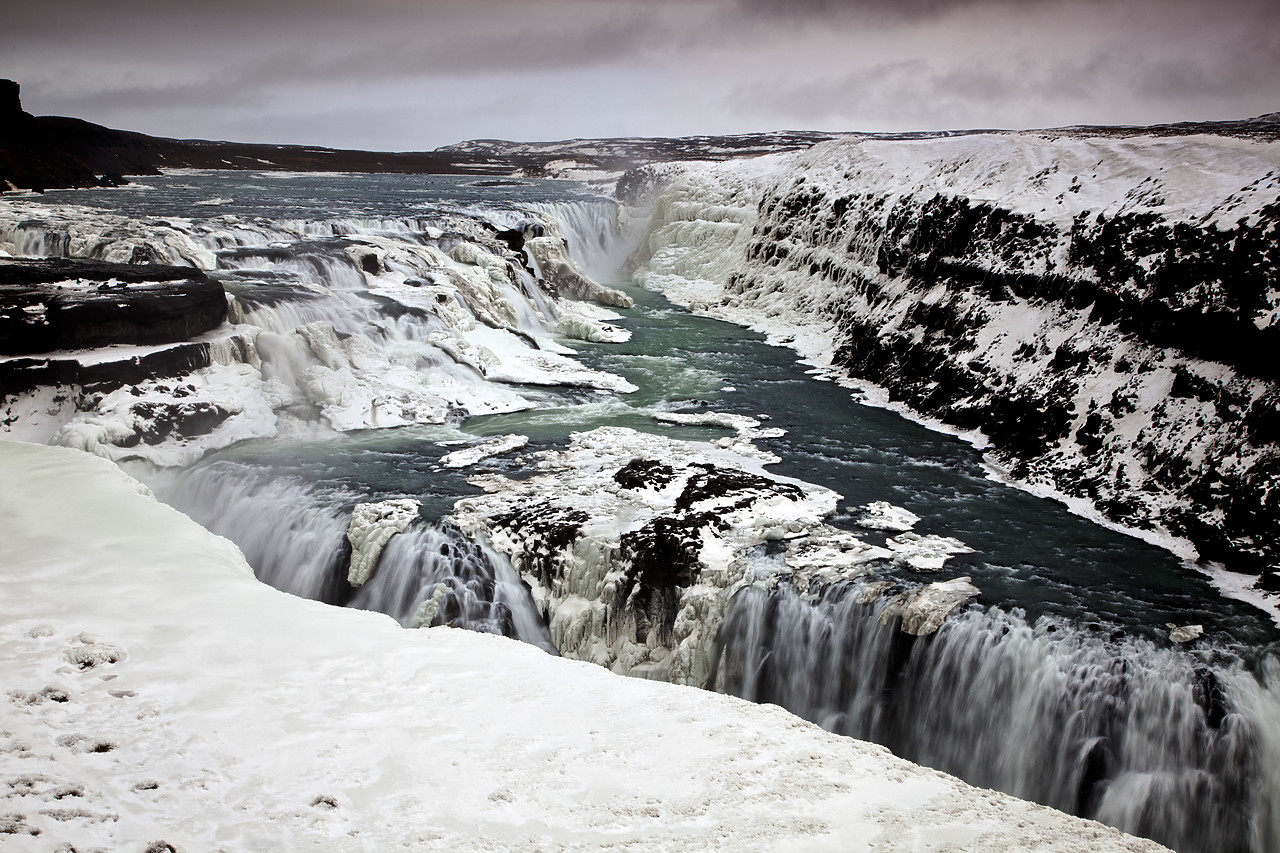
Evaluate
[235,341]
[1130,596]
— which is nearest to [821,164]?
[235,341]

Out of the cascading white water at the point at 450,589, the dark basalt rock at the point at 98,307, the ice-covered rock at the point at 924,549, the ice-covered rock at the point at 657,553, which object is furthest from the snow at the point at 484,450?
the ice-covered rock at the point at 924,549

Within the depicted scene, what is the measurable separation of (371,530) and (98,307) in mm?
7058

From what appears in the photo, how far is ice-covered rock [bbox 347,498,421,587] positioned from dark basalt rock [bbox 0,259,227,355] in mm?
6060

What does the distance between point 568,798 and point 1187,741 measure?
6.00m

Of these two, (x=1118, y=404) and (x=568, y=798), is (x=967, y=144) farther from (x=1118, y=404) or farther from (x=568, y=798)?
(x=568, y=798)

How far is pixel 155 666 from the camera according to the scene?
17.6 ft

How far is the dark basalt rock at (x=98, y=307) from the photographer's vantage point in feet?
44.7

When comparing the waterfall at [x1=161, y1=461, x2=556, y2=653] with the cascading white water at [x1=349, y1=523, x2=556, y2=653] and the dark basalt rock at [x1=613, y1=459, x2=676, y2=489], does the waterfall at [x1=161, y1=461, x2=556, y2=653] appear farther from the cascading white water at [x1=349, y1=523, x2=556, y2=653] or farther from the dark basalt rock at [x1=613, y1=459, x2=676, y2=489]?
the dark basalt rock at [x1=613, y1=459, x2=676, y2=489]

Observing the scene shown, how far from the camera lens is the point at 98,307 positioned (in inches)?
557

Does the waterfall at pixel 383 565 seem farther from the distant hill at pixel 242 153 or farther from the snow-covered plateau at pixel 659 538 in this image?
the distant hill at pixel 242 153

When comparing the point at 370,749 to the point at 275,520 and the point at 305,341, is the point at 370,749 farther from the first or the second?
the point at 305,341

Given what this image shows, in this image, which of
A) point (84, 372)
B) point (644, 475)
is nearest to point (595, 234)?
point (84, 372)

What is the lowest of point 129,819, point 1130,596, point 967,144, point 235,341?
point 1130,596

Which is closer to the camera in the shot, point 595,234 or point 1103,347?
point 1103,347
